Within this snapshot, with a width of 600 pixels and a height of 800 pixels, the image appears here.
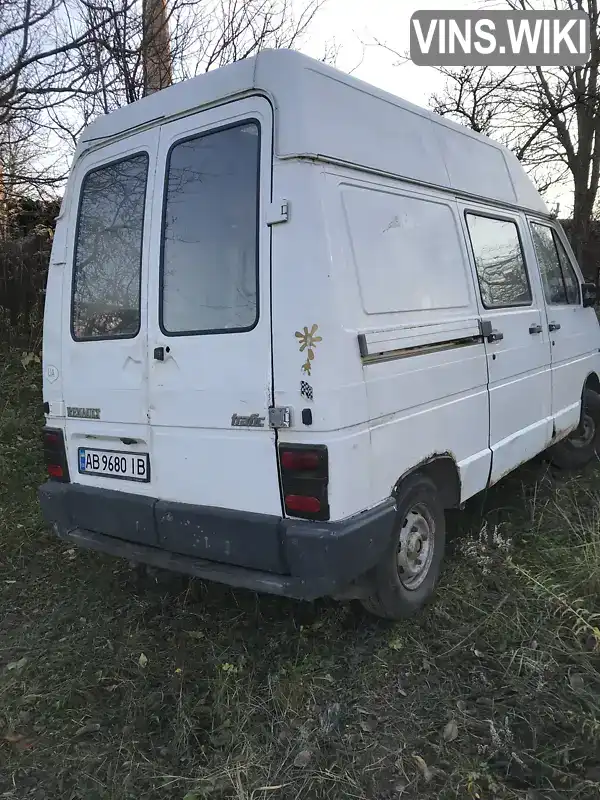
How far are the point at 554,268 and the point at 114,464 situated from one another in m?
3.70

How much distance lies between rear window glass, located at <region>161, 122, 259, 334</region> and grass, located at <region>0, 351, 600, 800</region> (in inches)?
62.9

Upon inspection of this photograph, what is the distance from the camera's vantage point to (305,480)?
2584 mm

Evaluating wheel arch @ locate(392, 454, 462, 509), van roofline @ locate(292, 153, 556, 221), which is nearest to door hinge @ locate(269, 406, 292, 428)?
wheel arch @ locate(392, 454, 462, 509)

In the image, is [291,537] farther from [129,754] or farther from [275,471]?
[129,754]

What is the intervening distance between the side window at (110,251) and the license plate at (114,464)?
1.99ft

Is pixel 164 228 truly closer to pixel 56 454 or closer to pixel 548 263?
pixel 56 454

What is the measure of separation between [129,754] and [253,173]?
244 cm

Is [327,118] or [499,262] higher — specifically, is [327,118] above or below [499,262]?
above

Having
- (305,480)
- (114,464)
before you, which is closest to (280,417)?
(305,480)

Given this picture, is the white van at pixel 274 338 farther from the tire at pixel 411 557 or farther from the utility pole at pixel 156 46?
the utility pole at pixel 156 46

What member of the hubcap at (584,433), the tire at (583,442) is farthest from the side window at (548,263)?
the hubcap at (584,433)

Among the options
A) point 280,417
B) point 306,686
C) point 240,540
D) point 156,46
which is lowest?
point 306,686

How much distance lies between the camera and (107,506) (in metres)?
3.21

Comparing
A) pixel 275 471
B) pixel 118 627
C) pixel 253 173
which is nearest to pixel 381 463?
pixel 275 471
